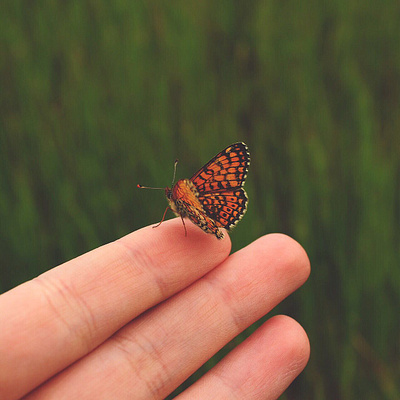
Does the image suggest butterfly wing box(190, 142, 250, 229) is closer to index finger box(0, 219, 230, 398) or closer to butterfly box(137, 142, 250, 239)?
butterfly box(137, 142, 250, 239)

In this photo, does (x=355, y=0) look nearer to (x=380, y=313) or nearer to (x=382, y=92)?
(x=382, y=92)

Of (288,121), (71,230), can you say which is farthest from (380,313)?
(71,230)

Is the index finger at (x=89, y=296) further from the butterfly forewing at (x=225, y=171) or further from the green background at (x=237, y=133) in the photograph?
the green background at (x=237, y=133)

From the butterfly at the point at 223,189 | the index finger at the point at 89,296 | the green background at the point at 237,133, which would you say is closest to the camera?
the index finger at the point at 89,296

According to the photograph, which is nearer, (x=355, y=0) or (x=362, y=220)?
(x=362, y=220)

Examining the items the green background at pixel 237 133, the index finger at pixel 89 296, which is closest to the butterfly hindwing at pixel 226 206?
the index finger at pixel 89 296

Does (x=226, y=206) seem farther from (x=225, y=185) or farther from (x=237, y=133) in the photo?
(x=237, y=133)

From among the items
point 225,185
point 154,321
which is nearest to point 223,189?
point 225,185
